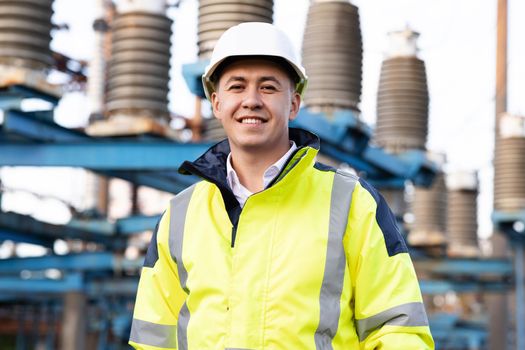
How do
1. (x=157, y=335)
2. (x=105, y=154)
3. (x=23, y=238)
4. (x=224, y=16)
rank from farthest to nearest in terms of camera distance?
1. (x=23, y=238)
2. (x=105, y=154)
3. (x=224, y=16)
4. (x=157, y=335)

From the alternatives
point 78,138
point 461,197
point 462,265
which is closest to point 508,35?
point 461,197

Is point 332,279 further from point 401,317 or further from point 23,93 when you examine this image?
point 23,93

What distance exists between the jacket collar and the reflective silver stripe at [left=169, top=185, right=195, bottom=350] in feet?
A: 0.25

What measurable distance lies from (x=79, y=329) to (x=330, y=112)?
752cm

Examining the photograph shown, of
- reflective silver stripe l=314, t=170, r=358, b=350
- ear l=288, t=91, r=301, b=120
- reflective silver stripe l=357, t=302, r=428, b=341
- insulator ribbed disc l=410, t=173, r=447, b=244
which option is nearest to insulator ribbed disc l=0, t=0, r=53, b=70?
ear l=288, t=91, r=301, b=120

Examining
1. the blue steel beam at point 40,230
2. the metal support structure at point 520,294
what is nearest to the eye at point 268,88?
the blue steel beam at point 40,230

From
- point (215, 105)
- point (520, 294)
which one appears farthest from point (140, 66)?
point (520, 294)

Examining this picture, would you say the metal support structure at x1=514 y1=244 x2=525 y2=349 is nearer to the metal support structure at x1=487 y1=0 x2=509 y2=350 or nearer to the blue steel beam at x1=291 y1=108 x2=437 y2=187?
the metal support structure at x1=487 y1=0 x2=509 y2=350

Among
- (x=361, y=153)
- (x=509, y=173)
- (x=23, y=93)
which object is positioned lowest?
(x=23, y=93)

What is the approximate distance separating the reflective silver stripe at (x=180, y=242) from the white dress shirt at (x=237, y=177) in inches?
5.6

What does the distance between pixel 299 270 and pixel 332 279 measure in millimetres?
78

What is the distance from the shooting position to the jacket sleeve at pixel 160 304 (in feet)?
7.30

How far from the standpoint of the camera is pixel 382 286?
2029 mm

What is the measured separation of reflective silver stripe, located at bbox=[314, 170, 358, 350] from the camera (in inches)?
79.0
